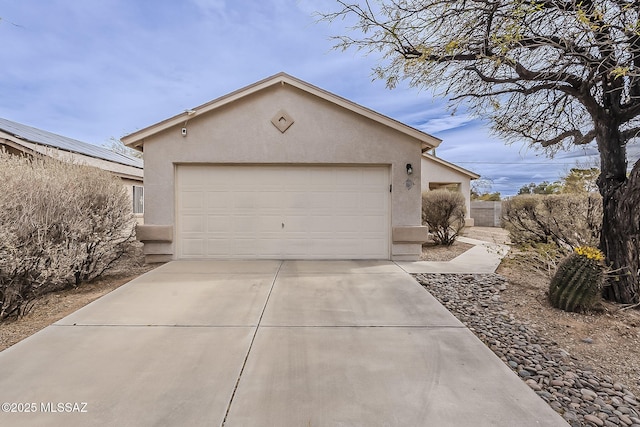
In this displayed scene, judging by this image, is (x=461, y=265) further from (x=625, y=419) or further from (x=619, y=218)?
(x=625, y=419)

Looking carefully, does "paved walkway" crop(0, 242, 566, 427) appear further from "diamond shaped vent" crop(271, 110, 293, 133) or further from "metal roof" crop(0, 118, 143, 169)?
"metal roof" crop(0, 118, 143, 169)

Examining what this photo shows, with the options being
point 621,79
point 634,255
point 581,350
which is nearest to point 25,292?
point 581,350

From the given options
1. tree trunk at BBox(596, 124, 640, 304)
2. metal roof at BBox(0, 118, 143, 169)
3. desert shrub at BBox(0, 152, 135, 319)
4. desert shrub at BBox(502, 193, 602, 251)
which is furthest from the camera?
metal roof at BBox(0, 118, 143, 169)

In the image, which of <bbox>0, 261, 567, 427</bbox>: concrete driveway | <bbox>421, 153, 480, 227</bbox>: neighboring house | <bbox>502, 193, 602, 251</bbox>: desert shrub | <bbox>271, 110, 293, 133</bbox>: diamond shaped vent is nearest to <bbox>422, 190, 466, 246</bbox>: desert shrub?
<bbox>502, 193, 602, 251</bbox>: desert shrub

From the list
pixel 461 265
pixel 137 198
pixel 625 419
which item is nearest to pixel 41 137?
pixel 137 198

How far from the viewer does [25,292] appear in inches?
198

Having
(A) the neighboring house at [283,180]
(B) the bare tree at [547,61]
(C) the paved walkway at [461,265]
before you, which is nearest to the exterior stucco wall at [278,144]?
(A) the neighboring house at [283,180]

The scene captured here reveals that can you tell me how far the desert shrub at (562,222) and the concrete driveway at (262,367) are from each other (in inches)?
149

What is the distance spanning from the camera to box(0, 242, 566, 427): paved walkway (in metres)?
2.63

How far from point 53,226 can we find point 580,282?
860 cm

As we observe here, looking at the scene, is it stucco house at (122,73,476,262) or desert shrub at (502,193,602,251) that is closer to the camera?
desert shrub at (502,193,602,251)

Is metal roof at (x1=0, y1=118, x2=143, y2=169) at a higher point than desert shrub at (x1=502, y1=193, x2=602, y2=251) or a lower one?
higher

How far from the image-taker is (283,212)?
892cm

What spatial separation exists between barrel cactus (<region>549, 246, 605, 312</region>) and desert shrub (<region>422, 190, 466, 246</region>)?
6518mm
